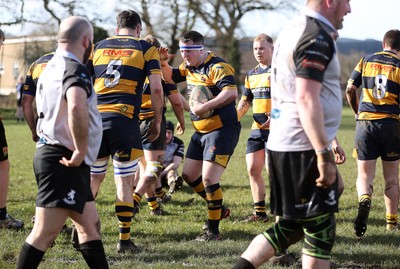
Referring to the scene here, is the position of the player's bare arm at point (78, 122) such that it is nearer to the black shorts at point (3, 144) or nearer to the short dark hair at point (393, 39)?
the black shorts at point (3, 144)

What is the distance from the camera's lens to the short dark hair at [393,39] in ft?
24.4

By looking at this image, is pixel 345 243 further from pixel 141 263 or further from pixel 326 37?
pixel 326 37

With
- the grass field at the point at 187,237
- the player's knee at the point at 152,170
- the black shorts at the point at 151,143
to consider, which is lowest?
the grass field at the point at 187,237

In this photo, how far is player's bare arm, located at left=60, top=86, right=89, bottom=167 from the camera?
4.36 meters

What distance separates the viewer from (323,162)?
4117 millimetres

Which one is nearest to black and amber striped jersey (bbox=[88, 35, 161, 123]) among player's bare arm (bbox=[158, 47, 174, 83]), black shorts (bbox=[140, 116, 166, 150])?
player's bare arm (bbox=[158, 47, 174, 83])

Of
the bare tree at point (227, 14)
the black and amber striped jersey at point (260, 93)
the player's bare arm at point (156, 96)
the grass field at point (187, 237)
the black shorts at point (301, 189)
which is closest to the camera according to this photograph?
the black shorts at point (301, 189)

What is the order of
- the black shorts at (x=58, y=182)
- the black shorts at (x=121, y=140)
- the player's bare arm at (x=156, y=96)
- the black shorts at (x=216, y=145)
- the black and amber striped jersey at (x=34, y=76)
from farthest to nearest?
A: the black shorts at (x=216, y=145) → the black and amber striped jersey at (x=34, y=76) → the player's bare arm at (x=156, y=96) → the black shorts at (x=121, y=140) → the black shorts at (x=58, y=182)

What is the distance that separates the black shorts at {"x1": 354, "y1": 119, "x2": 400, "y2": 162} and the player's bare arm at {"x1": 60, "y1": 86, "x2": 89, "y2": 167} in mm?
4062

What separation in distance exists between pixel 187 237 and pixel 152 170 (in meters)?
1.21

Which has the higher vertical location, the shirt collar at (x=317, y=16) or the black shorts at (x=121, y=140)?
the shirt collar at (x=317, y=16)

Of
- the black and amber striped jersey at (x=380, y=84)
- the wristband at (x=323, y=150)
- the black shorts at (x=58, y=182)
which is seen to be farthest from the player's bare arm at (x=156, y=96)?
the wristband at (x=323, y=150)

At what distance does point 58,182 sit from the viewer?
450cm

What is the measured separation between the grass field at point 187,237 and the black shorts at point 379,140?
87cm
